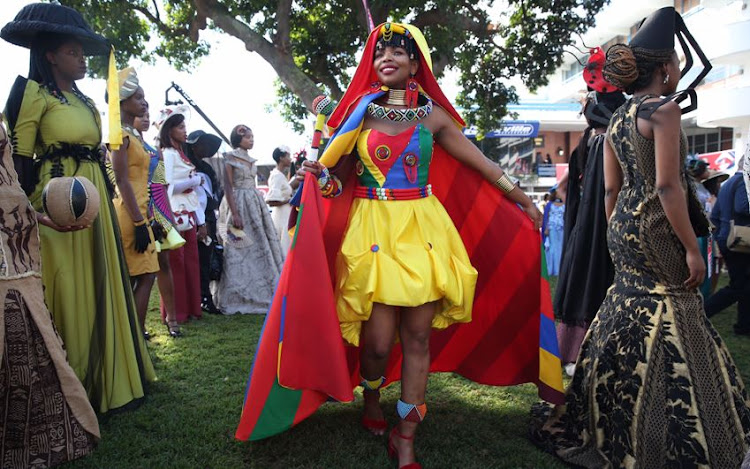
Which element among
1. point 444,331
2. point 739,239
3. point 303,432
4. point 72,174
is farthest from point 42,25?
point 739,239

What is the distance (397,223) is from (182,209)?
396 centimetres

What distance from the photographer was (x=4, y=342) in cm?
246

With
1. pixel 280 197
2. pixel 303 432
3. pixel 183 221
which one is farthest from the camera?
pixel 280 197

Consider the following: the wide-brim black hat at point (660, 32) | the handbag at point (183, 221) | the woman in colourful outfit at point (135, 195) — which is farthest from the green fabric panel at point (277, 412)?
the handbag at point (183, 221)

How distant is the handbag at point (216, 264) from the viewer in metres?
6.98

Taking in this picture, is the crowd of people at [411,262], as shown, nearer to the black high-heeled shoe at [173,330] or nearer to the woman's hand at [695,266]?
the woman's hand at [695,266]

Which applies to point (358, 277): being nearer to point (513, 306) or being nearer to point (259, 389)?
point (259, 389)

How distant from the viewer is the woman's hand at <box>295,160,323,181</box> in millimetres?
2727

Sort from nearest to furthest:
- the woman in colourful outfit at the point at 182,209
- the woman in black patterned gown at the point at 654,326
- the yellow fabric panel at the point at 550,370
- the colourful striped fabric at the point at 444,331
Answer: the woman in black patterned gown at the point at 654,326 < the colourful striped fabric at the point at 444,331 < the yellow fabric panel at the point at 550,370 < the woman in colourful outfit at the point at 182,209

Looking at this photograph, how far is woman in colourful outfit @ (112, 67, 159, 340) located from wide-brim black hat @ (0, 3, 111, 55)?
2.78 feet

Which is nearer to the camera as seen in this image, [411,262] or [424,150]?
[411,262]

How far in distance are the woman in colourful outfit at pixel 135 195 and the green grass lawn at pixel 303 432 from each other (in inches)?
28.6

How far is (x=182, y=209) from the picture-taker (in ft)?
19.9

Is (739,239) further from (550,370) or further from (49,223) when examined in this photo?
(49,223)
